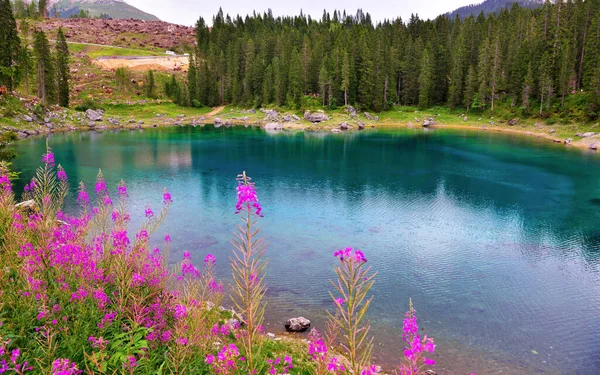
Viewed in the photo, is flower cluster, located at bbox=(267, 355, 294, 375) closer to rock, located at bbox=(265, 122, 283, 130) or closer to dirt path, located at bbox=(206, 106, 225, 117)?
rock, located at bbox=(265, 122, 283, 130)

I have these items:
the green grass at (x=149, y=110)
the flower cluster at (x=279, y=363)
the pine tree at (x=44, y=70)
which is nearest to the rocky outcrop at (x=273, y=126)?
the green grass at (x=149, y=110)

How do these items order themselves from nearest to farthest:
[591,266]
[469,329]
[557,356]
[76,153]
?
[557,356] < [469,329] < [591,266] < [76,153]

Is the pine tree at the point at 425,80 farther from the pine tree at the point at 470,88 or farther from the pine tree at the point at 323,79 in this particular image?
the pine tree at the point at 323,79

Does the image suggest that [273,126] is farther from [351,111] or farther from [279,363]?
[279,363]

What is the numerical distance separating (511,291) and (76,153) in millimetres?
51063

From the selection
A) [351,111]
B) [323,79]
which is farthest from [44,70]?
[351,111]

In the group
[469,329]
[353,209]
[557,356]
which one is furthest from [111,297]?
[353,209]

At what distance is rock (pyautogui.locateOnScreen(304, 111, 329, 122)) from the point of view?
86.1 metres

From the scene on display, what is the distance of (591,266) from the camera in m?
19.2

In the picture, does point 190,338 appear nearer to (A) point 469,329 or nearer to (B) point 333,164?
(A) point 469,329

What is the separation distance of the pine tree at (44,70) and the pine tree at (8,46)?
3.83 meters

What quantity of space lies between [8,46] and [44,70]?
34.3 ft

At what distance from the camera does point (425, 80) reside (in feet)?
301

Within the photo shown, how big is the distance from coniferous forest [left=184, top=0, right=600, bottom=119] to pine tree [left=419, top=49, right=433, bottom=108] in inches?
9.6
